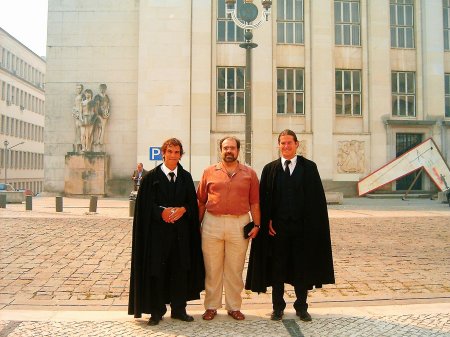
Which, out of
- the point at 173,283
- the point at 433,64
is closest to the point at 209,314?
the point at 173,283

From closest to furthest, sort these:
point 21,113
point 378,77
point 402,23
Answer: point 378,77
point 402,23
point 21,113

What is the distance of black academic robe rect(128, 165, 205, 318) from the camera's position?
502 cm

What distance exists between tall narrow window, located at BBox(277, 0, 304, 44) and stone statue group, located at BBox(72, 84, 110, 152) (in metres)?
10.6

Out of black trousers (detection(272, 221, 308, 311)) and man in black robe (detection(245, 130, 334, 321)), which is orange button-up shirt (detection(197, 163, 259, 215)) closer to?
man in black robe (detection(245, 130, 334, 321))

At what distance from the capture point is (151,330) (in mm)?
4750

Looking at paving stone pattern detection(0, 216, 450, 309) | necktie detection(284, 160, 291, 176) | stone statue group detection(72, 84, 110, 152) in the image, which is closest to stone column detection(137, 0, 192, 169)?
stone statue group detection(72, 84, 110, 152)

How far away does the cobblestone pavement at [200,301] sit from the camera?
15.6ft

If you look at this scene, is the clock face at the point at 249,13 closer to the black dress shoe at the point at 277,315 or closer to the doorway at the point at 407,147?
the black dress shoe at the point at 277,315

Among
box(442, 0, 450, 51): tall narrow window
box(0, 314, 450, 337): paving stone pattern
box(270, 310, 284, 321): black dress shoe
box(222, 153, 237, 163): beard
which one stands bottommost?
box(0, 314, 450, 337): paving stone pattern

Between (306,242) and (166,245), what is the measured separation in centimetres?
155

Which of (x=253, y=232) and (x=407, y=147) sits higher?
(x=407, y=147)

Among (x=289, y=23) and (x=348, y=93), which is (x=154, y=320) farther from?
(x=289, y=23)

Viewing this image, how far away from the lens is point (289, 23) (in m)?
26.3

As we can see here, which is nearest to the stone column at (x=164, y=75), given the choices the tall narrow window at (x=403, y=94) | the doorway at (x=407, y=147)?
the tall narrow window at (x=403, y=94)
